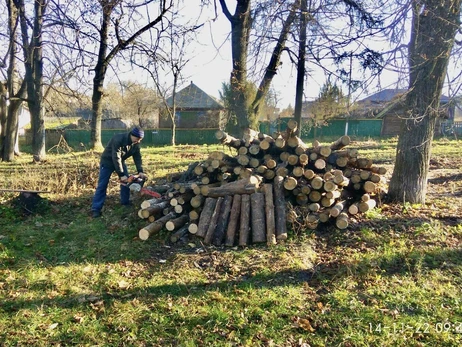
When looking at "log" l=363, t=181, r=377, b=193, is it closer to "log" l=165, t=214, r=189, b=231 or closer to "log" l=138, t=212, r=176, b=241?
"log" l=165, t=214, r=189, b=231

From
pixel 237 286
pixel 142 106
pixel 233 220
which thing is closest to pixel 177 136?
pixel 142 106

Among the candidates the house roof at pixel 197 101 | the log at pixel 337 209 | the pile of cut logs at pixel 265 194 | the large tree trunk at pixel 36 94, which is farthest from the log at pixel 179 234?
the house roof at pixel 197 101

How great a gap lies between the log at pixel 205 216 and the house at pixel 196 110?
24.3 metres

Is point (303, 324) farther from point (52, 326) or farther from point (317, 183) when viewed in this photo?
point (317, 183)

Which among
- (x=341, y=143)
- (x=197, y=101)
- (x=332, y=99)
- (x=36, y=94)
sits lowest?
(x=341, y=143)

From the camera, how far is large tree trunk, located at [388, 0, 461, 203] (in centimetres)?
521

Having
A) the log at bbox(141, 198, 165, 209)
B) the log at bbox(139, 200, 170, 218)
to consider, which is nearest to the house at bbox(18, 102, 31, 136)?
the log at bbox(141, 198, 165, 209)

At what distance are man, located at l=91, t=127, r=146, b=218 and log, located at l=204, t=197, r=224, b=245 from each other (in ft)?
5.91

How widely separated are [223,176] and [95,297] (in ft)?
10.1

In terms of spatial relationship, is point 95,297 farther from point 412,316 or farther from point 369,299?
point 412,316

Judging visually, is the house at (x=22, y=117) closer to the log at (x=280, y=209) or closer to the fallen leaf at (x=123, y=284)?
the log at (x=280, y=209)

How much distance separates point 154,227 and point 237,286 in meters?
1.95

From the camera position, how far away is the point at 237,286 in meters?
3.80

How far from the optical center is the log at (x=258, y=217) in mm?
4930
